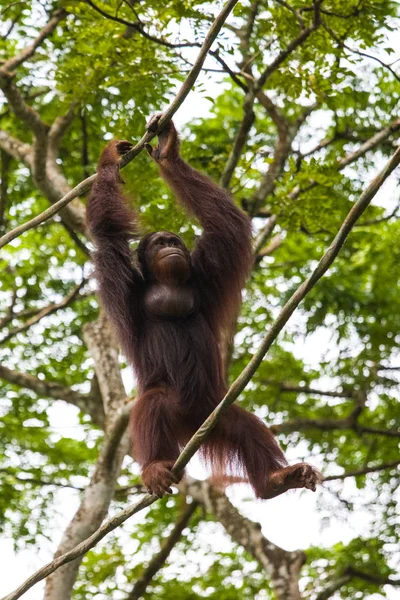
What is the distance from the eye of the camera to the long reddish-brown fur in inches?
218

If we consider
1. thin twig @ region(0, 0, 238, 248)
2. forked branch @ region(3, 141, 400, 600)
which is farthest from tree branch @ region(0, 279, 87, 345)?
forked branch @ region(3, 141, 400, 600)

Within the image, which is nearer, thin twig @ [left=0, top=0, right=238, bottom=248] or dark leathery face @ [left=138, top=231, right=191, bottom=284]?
thin twig @ [left=0, top=0, right=238, bottom=248]

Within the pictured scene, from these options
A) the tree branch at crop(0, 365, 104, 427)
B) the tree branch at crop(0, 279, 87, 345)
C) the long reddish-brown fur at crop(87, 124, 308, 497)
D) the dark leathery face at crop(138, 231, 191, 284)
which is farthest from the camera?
the tree branch at crop(0, 279, 87, 345)

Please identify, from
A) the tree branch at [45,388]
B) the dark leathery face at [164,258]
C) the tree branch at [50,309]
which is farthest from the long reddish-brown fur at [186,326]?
the tree branch at [45,388]

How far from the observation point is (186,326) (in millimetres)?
5938

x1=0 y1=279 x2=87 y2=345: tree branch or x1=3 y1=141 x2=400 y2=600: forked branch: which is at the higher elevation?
x1=0 y1=279 x2=87 y2=345: tree branch

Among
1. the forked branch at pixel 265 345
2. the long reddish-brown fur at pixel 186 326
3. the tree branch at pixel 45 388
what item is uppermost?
the tree branch at pixel 45 388

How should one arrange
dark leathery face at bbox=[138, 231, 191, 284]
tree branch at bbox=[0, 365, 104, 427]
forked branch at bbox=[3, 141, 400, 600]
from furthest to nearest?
tree branch at bbox=[0, 365, 104, 427], dark leathery face at bbox=[138, 231, 191, 284], forked branch at bbox=[3, 141, 400, 600]

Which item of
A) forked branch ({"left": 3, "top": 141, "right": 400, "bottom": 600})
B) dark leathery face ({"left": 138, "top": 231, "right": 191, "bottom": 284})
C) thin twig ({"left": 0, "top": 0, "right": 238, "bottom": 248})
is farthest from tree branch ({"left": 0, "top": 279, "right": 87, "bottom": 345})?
forked branch ({"left": 3, "top": 141, "right": 400, "bottom": 600})

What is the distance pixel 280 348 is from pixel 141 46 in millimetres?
4544

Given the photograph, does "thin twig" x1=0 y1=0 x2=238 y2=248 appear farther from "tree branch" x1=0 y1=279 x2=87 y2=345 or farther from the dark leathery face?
"tree branch" x1=0 y1=279 x2=87 y2=345

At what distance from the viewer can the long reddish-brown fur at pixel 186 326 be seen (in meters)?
5.55

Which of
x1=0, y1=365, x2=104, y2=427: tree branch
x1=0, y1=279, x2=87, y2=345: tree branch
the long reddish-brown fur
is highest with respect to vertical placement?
x1=0, y1=279, x2=87, y2=345: tree branch

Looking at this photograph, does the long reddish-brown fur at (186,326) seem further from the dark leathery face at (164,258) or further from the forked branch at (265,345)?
the forked branch at (265,345)
